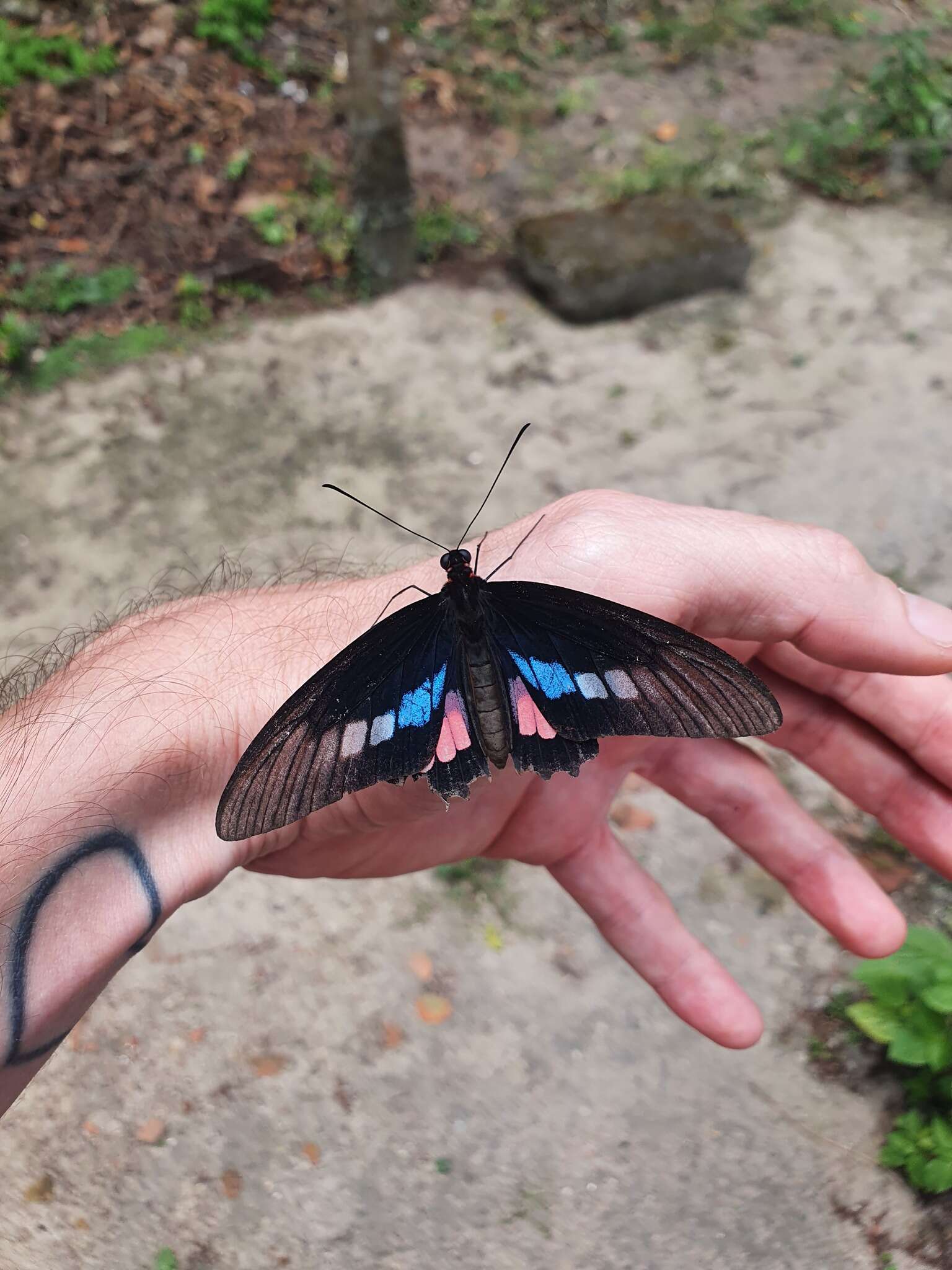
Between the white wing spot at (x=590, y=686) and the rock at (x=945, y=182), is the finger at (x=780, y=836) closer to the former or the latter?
the white wing spot at (x=590, y=686)

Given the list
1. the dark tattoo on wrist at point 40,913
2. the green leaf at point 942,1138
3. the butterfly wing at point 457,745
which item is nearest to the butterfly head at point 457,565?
the butterfly wing at point 457,745

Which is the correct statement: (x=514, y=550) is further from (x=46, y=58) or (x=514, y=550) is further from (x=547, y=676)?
(x=46, y=58)

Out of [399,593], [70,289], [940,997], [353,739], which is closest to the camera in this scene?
[353,739]

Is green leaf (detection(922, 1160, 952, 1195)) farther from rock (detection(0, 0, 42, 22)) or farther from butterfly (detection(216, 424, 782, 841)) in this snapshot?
rock (detection(0, 0, 42, 22))

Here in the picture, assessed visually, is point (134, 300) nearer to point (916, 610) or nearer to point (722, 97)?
point (722, 97)

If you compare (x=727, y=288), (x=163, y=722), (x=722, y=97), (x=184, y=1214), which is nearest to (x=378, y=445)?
(x=727, y=288)

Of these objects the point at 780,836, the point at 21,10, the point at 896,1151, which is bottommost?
the point at 896,1151

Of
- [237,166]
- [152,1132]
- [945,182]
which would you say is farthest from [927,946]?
[237,166]
